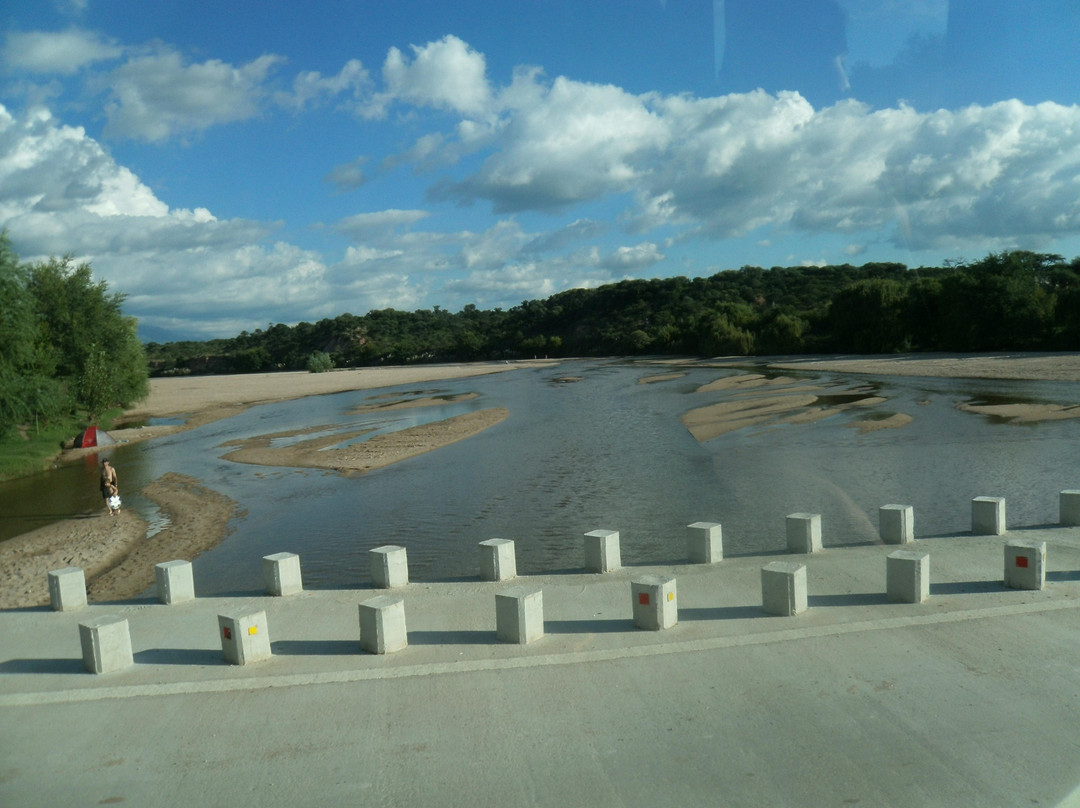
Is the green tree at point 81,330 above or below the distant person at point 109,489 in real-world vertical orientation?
above

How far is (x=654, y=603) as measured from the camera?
23.4ft

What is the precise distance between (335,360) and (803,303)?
3090 inches

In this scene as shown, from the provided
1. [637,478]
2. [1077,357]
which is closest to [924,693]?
[637,478]

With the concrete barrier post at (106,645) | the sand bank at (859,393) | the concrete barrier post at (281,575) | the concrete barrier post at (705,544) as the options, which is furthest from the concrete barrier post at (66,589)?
the sand bank at (859,393)

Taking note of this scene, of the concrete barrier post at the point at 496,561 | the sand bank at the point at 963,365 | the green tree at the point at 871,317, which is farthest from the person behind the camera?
the green tree at the point at 871,317

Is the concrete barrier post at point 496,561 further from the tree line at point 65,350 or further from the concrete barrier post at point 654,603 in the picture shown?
the tree line at point 65,350

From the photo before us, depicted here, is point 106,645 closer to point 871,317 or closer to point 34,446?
point 34,446

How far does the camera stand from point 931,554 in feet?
30.7

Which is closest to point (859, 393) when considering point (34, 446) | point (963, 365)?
point (963, 365)

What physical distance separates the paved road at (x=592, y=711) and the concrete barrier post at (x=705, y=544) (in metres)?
1.52

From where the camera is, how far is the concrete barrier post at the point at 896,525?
10156mm

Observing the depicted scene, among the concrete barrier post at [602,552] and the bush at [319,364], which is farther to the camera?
the bush at [319,364]

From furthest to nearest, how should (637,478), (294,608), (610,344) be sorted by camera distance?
(610,344), (637,478), (294,608)

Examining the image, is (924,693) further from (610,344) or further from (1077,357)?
(610,344)
